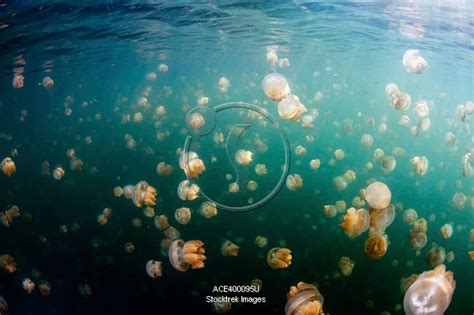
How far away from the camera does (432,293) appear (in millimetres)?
3914

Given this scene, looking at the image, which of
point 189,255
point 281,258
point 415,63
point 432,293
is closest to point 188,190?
point 189,255

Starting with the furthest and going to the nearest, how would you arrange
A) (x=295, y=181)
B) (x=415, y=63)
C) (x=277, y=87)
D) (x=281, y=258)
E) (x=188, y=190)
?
(x=415, y=63) → (x=295, y=181) → (x=188, y=190) → (x=277, y=87) → (x=281, y=258)

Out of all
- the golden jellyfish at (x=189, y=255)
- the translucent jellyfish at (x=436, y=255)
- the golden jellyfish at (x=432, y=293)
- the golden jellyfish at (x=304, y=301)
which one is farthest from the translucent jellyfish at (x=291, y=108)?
the golden jellyfish at (x=432, y=293)

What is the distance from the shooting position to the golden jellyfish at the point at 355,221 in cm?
538

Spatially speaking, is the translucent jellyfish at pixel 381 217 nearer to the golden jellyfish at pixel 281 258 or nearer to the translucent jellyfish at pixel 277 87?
the golden jellyfish at pixel 281 258

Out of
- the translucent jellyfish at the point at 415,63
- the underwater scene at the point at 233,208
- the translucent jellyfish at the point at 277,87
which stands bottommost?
the underwater scene at the point at 233,208

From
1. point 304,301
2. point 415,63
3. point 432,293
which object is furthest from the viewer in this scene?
point 415,63

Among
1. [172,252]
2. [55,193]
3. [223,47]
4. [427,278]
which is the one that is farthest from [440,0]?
[55,193]

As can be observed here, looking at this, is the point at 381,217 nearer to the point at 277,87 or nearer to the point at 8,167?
the point at 277,87

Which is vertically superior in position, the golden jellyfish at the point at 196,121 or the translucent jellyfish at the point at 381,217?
the golden jellyfish at the point at 196,121

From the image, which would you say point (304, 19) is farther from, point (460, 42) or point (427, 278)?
point (427, 278)

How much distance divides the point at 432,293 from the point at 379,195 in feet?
6.01

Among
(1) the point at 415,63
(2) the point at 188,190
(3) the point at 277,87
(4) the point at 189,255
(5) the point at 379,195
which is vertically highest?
(3) the point at 277,87

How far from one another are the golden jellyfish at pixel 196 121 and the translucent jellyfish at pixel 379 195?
4174mm
